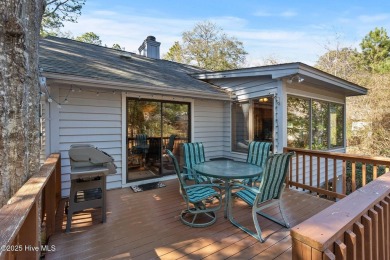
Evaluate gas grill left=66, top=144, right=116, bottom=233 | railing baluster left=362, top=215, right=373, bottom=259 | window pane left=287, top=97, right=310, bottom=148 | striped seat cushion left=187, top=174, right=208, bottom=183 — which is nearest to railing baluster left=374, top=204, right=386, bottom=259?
railing baluster left=362, top=215, right=373, bottom=259

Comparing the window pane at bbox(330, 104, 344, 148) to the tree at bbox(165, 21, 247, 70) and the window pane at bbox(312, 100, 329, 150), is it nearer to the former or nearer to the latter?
the window pane at bbox(312, 100, 329, 150)

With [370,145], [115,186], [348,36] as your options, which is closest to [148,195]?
[115,186]

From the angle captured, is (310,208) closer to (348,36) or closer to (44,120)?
(44,120)

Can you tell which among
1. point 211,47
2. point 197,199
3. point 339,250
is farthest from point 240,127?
point 211,47

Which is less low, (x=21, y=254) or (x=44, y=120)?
(x=44, y=120)

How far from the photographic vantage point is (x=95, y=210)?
362 cm

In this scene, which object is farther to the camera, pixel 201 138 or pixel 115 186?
pixel 201 138

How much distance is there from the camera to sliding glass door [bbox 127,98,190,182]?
16.7ft

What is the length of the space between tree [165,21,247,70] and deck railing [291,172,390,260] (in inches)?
746

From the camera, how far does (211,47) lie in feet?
64.2

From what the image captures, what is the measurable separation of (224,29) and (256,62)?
4.14m

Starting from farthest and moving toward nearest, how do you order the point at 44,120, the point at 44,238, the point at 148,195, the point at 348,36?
the point at 348,36 < the point at 148,195 < the point at 44,120 < the point at 44,238

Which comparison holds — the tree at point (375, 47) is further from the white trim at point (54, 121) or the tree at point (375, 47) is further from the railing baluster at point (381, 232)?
the white trim at point (54, 121)

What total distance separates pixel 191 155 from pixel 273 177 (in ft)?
6.33
